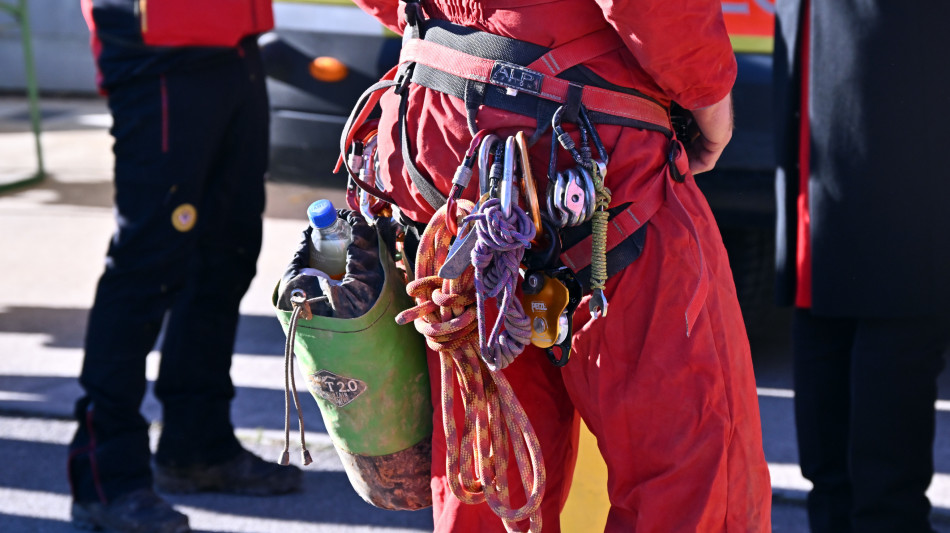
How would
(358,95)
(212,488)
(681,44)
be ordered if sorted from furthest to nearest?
(358,95) → (212,488) → (681,44)

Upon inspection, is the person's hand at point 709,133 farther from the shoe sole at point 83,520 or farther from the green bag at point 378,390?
the shoe sole at point 83,520

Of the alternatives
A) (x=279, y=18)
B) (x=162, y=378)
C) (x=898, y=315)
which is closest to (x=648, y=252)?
(x=898, y=315)

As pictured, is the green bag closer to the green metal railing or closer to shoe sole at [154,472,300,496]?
shoe sole at [154,472,300,496]

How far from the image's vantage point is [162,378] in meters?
3.07

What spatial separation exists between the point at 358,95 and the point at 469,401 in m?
2.29

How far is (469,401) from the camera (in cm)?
170

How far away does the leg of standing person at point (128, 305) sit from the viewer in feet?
8.89

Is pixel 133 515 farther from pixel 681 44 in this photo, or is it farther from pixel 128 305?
pixel 681 44

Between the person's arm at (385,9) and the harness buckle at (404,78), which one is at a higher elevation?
the person's arm at (385,9)

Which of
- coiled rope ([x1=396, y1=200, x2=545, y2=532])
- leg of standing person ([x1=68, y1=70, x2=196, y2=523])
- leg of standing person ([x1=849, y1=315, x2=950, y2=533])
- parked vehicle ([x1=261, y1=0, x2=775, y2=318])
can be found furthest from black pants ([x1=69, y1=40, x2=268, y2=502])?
leg of standing person ([x1=849, y1=315, x2=950, y2=533])

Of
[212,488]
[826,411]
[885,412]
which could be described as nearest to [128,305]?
[212,488]

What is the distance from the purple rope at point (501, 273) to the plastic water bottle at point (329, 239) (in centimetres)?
32

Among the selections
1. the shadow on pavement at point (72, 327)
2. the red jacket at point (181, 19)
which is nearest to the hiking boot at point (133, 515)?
the red jacket at point (181, 19)

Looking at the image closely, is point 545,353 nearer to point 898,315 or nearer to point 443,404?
point 443,404
